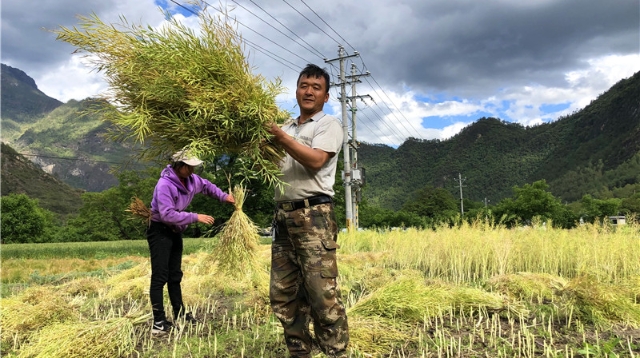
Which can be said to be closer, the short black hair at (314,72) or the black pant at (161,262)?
the short black hair at (314,72)

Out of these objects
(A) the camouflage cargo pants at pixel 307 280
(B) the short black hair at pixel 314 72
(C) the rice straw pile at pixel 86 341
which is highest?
(B) the short black hair at pixel 314 72

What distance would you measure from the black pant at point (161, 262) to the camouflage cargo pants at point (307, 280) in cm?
133

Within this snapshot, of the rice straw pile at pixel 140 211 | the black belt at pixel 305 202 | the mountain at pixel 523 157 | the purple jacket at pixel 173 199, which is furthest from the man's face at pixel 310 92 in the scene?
the mountain at pixel 523 157

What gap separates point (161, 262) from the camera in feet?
11.4

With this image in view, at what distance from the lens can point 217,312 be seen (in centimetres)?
420

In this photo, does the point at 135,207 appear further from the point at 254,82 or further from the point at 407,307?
the point at 407,307

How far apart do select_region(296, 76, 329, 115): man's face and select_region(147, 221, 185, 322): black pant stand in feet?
5.93

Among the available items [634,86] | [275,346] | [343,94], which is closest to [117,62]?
[275,346]

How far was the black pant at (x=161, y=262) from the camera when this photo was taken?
3.43 m

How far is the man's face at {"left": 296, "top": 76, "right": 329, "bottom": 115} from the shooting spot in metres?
2.64

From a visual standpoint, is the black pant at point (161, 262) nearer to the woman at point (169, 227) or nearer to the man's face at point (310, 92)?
the woman at point (169, 227)

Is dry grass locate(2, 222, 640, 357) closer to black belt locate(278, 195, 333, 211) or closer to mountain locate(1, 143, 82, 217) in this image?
black belt locate(278, 195, 333, 211)

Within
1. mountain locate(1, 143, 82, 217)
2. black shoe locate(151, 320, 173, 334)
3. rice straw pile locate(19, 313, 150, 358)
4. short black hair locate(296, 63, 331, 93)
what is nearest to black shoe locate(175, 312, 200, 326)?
black shoe locate(151, 320, 173, 334)

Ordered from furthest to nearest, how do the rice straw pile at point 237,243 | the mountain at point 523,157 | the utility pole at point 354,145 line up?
the mountain at point 523,157
the utility pole at point 354,145
the rice straw pile at point 237,243
